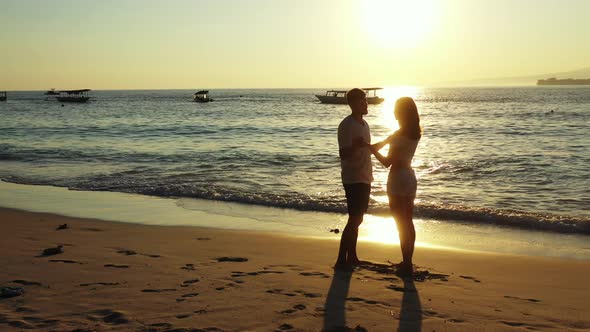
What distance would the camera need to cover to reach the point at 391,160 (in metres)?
6.14

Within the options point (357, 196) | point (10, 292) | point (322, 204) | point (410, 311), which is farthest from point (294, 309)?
point (322, 204)

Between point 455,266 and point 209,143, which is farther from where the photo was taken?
point 209,143

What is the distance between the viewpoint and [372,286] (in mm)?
5859

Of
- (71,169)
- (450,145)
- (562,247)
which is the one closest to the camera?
(562,247)

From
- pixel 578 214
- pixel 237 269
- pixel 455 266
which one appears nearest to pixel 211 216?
pixel 237 269

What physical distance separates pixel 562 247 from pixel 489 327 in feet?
15.0

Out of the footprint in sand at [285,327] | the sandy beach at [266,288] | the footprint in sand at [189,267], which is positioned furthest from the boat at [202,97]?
the footprint in sand at [285,327]

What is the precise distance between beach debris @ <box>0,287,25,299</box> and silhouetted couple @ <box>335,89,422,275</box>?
3.31 meters

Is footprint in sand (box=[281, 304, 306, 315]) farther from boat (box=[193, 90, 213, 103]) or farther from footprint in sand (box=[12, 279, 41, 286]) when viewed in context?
boat (box=[193, 90, 213, 103])

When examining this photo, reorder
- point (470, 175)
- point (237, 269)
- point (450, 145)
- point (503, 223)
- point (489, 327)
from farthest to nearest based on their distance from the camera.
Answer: point (450, 145)
point (470, 175)
point (503, 223)
point (237, 269)
point (489, 327)

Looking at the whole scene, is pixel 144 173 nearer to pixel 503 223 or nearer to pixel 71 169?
pixel 71 169

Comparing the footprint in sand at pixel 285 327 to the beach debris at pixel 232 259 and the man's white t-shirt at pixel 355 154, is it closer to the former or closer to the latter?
the man's white t-shirt at pixel 355 154

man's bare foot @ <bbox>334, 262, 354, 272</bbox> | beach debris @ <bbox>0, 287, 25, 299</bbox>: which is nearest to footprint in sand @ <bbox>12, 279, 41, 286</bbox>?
beach debris @ <bbox>0, 287, 25, 299</bbox>

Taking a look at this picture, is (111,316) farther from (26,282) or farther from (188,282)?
(26,282)
